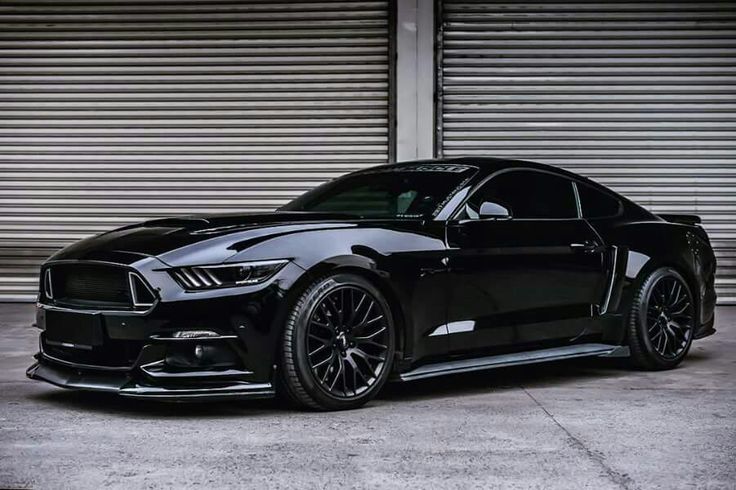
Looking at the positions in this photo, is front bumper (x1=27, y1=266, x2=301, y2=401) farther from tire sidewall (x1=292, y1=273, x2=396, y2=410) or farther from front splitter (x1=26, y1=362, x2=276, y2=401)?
tire sidewall (x1=292, y1=273, x2=396, y2=410)

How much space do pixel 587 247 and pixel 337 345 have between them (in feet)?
6.39

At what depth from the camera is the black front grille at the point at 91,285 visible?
5.36m

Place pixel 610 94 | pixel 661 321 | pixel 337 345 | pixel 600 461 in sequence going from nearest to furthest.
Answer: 1. pixel 600 461
2. pixel 337 345
3. pixel 661 321
4. pixel 610 94

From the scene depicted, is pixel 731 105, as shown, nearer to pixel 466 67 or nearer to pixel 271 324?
pixel 466 67

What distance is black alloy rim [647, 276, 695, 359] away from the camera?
7.11 metres

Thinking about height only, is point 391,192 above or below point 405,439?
above

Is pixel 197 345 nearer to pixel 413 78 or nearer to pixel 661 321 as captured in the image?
pixel 661 321

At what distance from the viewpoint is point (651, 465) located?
4367 millimetres

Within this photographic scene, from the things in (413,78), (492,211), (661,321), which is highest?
(413,78)

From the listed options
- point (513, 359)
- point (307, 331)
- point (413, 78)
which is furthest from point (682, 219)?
point (413, 78)

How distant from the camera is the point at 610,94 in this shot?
462 inches

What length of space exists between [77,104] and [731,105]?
689cm

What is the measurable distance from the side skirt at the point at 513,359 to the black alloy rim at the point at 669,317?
0.31 meters

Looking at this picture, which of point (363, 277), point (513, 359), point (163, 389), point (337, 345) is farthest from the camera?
point (513, 359)
